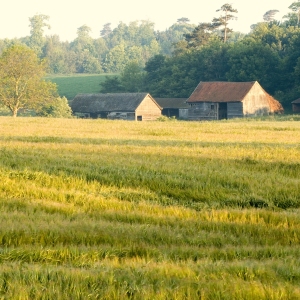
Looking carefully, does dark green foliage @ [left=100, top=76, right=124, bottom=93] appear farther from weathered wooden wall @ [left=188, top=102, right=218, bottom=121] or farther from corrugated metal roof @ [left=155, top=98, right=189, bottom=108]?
weathered wooden wall @ [left=188, top=102, right=218, bottom=121]

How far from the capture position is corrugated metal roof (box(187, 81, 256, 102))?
90.3 meters

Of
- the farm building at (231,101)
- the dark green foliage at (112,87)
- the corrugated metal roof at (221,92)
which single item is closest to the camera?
the corrugated metal roof at (221,92)

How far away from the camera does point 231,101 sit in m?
90.3

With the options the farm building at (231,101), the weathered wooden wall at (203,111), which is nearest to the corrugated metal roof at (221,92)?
the farm building at (231,101)

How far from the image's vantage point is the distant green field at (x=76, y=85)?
148m

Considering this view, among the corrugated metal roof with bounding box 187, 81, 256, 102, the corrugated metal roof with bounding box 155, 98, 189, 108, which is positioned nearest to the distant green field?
the corrugated metal roof with bounding box 155, 98, 189, 108

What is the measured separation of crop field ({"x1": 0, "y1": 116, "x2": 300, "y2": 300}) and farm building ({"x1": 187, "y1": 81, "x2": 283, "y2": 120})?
69436mm

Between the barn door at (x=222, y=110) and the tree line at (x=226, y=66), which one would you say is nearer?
the barn door at (x=222, y=110)

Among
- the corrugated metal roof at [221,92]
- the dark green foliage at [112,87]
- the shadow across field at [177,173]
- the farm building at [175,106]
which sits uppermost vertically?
the dark green foliage at [112,87]

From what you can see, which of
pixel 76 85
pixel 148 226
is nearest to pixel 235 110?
pixel 76 85

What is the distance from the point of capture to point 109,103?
9494 centimetres

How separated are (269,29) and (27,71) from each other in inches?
1898

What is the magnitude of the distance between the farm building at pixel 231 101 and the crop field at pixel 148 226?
69436 mm

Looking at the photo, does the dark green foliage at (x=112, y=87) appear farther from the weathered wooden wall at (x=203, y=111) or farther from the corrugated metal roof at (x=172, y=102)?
the weathered wooden wall at (x=203, y=111)
